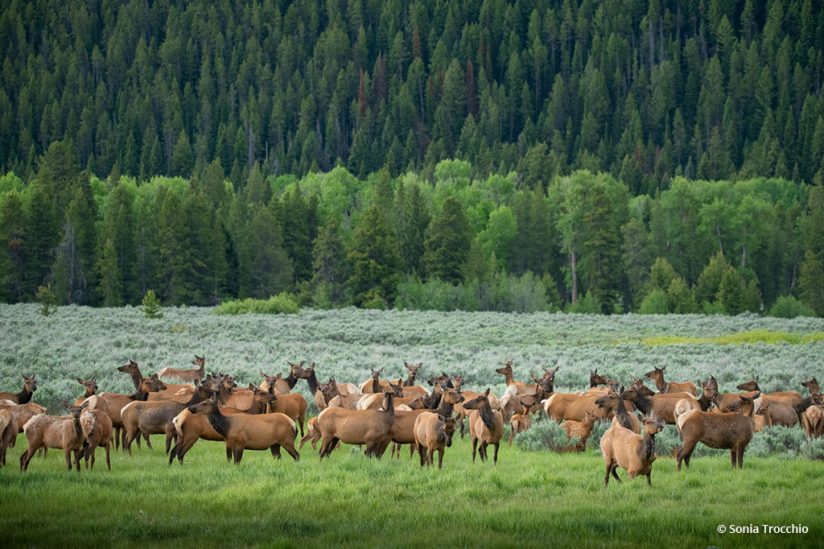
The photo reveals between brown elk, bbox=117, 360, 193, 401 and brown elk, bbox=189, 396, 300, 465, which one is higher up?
brown elk, bbox=117, 360, 193, 401

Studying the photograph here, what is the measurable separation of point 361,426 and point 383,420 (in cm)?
36

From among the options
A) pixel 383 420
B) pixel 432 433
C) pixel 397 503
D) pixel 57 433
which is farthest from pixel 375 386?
pixel 397 503

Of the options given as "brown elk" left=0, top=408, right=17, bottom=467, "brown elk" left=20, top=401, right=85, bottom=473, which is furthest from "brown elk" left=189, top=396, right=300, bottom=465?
"brown elk" left=0, top=408, right=17, bottom=467

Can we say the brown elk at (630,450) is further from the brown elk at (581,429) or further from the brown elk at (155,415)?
the brown elk at (155,415)

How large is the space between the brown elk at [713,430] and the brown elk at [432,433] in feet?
11.5

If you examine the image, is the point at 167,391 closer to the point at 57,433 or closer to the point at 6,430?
the point at 6,430

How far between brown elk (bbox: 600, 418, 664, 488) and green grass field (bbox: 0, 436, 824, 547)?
237 millimetres

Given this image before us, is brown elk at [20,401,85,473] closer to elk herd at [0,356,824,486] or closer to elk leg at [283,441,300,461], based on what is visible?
elk herd at [0,356,824,486]

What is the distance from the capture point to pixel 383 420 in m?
18.5

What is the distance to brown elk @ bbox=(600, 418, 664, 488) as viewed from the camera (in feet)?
51.4

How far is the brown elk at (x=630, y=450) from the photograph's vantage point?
1566 cm

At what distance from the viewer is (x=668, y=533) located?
44.4ft

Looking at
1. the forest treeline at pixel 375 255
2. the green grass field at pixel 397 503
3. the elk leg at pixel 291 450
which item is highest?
the forest treeline at pixel 375 255

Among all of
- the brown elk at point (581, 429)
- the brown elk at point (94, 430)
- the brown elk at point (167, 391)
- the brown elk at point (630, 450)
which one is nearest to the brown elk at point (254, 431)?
the brown elk at point (94, 430)
